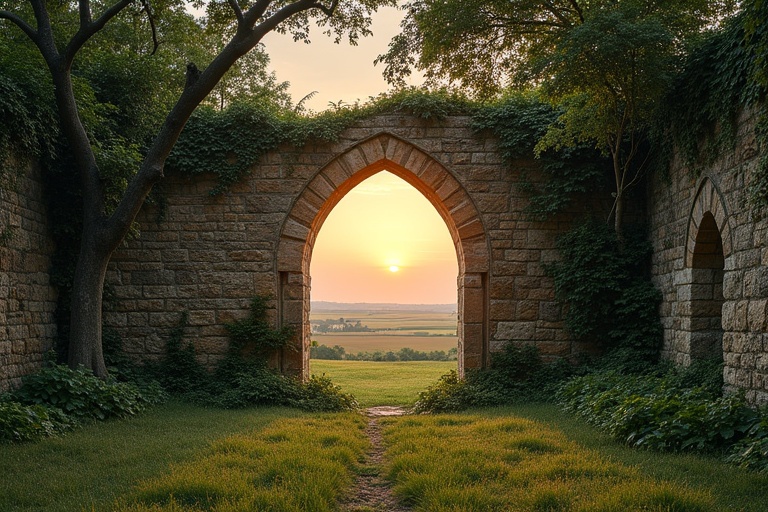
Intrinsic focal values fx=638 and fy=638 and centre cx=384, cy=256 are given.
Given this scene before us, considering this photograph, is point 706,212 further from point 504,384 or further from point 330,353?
point 330,353

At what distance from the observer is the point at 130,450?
221 inches

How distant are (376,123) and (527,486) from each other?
6.84 meters

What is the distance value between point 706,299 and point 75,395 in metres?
7.55

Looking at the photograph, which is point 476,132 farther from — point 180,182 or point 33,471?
point 33,471

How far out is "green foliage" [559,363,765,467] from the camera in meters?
5.34

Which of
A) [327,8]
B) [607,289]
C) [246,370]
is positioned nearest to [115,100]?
[327,8]

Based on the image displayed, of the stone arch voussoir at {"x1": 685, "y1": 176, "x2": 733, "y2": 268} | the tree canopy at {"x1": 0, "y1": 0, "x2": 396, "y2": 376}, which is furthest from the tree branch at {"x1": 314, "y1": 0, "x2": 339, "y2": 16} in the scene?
the stone arch voussoir at {"x1": 685, "y1": 176, "x2": 733, "y2": 268}

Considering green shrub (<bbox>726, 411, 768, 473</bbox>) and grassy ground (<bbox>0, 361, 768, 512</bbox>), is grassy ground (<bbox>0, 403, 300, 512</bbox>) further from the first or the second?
green shrub (<bbox>726, 411, 768, 473</bbox>)

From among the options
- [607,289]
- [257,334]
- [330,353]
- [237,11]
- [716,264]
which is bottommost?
[330,353]

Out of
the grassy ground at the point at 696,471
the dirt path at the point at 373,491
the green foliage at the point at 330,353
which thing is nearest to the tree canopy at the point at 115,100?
the dirt path at the point at 373,491

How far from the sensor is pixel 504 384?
31.2 ft

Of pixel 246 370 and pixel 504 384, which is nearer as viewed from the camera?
pixel 504 384

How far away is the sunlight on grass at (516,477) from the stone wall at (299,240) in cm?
353

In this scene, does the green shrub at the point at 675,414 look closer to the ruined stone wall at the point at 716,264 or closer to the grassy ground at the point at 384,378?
the ruined stone wall at the point at 716,264
